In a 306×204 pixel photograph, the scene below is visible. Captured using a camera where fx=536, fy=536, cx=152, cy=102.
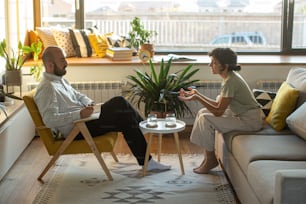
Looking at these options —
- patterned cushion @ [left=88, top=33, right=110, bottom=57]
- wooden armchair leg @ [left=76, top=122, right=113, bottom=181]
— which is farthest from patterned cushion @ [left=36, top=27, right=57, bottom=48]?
wooden armchair leg @ [left=76, top=122, right=113, bottom=181]

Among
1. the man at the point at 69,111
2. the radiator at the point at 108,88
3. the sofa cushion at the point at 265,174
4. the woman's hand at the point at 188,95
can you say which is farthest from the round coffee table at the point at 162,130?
the radiator at the point at 108,88

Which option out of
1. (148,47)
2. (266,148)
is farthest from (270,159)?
(148,47)

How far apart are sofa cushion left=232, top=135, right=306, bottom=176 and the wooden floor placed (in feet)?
3.89

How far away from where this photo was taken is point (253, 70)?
5375 millimetres

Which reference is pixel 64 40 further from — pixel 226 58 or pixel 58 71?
pixel 226 58

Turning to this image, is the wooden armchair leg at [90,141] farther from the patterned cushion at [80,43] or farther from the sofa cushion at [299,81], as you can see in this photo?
the patterned cushion at [80,43]

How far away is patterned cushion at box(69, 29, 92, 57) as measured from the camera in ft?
18.6

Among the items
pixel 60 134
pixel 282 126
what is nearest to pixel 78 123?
pixel 60 134

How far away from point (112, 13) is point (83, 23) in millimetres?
351

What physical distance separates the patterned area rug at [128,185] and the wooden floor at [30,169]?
101 mm

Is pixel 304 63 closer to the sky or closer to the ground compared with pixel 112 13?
closer to the ground

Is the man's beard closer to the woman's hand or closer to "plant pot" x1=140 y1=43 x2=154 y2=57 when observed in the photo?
the woman's hand

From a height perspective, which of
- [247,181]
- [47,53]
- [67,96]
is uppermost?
[47,53]

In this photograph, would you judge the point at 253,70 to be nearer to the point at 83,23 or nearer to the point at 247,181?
the point at 83,23
